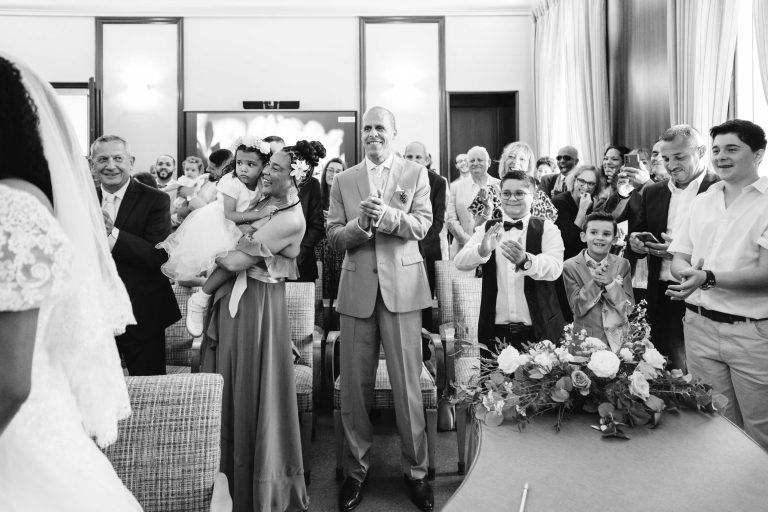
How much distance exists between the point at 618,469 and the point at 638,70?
5333 mm

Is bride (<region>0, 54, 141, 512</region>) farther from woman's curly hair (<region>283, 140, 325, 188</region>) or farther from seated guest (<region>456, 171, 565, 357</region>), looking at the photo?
seated guest (<region>456, 171, 565, 357</region>)

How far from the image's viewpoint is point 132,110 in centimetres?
899

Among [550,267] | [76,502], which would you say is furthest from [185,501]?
[550,267]

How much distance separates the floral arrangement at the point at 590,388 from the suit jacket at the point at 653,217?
1496 mm

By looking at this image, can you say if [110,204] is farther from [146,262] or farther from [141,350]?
[141,350]

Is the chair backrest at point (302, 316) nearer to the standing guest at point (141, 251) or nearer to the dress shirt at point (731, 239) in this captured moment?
the standing guest at point (141, 251)

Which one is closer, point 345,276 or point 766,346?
point 766,346

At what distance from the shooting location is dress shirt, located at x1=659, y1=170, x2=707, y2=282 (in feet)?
10.6

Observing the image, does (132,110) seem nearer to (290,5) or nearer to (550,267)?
(290,5)

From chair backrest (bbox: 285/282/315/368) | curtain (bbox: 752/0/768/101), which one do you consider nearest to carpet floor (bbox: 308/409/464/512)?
chair backrest (bbox: 285/282/315/368)

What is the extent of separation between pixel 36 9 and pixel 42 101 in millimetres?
9215

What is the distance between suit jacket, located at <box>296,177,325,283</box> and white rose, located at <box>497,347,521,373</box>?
2634 millimetres

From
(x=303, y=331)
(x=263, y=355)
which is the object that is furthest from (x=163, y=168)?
(x=263, y=355)

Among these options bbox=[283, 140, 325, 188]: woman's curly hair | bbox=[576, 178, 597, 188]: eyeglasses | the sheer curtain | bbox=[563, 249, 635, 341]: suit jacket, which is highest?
the sheer curtain
